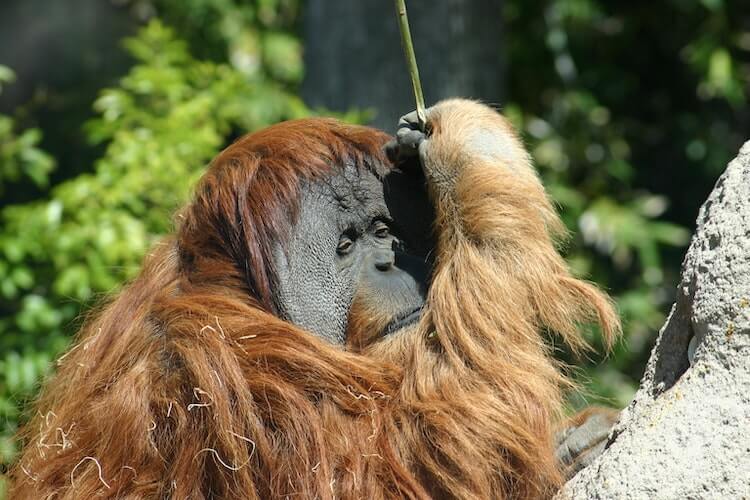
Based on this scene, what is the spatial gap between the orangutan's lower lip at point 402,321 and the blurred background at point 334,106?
5.03ft

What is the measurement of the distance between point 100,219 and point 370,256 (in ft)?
5.43

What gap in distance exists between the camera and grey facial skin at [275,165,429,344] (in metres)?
2.65

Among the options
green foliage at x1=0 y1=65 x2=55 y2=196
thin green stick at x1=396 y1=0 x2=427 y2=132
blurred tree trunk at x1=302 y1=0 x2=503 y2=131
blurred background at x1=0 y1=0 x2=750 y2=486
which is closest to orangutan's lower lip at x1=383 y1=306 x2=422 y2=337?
thin green stick at x1=396 y1=0 x2=427 y2=132

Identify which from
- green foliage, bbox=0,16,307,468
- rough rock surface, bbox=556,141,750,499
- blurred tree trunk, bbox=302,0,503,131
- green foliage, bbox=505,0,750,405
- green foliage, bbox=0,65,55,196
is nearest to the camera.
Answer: rough rock surface, bbox=556,141,750,499

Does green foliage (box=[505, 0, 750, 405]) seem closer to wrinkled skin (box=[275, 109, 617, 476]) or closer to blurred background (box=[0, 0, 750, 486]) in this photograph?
blurred background (box=[0, 0, 750, 486])

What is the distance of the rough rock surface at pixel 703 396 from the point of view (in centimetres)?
184

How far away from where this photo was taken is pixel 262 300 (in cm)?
262

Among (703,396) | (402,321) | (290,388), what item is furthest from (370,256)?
(703,396)

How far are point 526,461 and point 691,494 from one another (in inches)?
21.3

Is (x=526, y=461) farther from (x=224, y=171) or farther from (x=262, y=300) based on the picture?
(x=224, y=171)

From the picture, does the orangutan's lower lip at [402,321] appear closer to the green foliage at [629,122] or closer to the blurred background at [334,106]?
the blurred background at [334,106]

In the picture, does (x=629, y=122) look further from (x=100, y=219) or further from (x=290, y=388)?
(x=290, y=388)

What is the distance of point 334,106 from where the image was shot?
5.40 meters

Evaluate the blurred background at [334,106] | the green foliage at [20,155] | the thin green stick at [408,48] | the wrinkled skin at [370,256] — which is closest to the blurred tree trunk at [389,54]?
the blurred background at [334,106]
